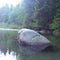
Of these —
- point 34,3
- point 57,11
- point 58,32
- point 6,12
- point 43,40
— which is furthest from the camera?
point 6,12

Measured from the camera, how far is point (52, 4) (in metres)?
48.1

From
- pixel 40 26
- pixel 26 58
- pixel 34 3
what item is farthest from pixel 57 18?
pixel 26 58

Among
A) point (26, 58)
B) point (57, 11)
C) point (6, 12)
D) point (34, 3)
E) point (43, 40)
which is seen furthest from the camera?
point (6, 12)

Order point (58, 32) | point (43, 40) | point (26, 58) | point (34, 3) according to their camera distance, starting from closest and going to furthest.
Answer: point (26, 58)
point (43, 40)
point (58, 32)
point (34, 3)

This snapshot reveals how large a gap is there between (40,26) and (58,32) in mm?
7746

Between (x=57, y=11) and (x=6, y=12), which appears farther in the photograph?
(x=6, y=12)

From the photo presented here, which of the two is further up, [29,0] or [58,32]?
[29,0]

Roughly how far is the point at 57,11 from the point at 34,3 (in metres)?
8.57

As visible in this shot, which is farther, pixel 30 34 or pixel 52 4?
pixel 52 4

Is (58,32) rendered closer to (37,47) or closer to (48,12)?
(48,12)

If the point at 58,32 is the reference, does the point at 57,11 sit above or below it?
above

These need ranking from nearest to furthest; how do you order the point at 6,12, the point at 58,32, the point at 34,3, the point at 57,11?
the point at 58,32 < the point at 57,11 < the point at 34,3 < the point at 6,12

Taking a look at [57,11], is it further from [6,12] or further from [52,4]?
[6,12]

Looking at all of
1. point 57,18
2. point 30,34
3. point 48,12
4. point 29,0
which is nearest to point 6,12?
point 29,0
